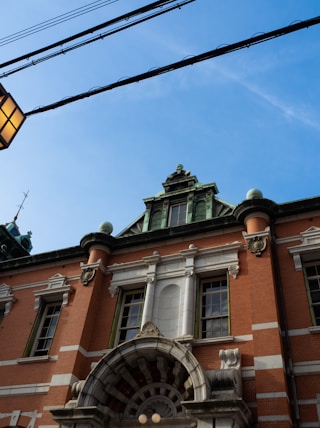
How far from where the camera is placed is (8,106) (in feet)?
21.4

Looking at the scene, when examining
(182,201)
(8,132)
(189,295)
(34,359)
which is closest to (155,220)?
(182,201)

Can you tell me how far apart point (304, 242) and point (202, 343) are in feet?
13.7

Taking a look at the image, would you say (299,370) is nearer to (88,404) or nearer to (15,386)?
(88,404)

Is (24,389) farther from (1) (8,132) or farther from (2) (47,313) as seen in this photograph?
(1) (8,132)

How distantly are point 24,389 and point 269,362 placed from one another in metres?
7.38

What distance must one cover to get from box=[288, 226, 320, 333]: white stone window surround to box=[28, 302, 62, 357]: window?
8.17 m

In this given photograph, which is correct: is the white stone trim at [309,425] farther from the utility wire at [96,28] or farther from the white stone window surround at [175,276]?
the utility wire at [96,28]

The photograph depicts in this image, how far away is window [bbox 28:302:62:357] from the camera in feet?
44.1

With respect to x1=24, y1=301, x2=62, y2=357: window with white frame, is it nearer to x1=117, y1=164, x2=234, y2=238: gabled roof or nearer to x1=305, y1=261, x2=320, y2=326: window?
x1=117, y1=164, x2=234, y2=238: gabled roof

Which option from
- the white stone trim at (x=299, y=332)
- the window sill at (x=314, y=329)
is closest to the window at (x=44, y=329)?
the white stone trim at (x=299, y=332)

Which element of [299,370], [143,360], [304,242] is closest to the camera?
[299,370]

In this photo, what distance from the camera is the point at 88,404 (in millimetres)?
10109

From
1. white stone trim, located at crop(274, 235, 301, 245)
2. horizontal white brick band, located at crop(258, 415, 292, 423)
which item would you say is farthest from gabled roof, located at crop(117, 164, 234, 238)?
horizontal white brick band, located at crop(258, 415, 292, 423)

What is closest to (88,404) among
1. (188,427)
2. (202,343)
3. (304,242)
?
(188,427)
